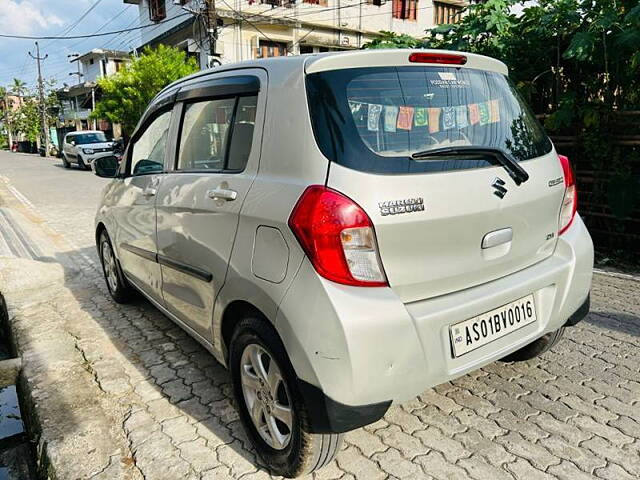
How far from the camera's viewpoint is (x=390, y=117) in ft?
6.91

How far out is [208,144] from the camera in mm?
2777

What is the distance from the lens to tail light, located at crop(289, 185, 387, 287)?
1894mm

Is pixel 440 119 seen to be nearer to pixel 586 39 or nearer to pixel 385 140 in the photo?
pixel 385 140

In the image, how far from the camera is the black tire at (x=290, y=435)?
2.02 meters

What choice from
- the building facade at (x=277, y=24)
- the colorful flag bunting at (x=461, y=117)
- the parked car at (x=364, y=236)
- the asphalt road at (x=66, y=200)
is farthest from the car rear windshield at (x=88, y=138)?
the colorful flag bunting at (x=461, y=117)

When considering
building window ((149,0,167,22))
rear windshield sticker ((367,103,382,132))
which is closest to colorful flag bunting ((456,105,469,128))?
rear windshield sticker ((367,103,382,132))

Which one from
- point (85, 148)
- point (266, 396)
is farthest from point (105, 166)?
point (85, 148)

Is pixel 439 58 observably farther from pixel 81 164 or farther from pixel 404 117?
pixel 81 164

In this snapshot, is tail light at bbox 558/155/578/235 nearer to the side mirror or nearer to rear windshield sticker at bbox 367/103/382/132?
rear windshield sticker at bbox 367/103/382/132

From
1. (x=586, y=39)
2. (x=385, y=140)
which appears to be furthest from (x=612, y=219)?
(x=385, y=140)

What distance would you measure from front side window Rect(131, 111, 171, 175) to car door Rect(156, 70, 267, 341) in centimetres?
26

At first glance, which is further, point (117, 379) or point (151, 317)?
point (151, 317)

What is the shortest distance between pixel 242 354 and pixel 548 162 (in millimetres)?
1741

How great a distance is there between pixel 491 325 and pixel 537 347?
106cm
